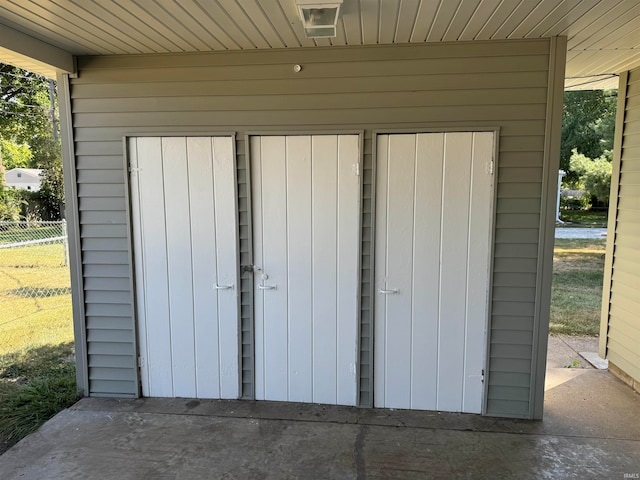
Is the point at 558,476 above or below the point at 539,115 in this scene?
below

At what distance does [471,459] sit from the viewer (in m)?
2.36

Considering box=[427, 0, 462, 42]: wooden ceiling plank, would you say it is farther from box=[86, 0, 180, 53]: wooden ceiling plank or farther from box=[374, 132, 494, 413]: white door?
box=[86, 0, 180, 53]: wooden ceiling plank

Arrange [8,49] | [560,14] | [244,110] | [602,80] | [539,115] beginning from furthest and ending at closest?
[602,80]
[244,110]
[539,115]
[8,49]
[560,14]

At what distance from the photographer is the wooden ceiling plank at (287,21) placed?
207 centimetres

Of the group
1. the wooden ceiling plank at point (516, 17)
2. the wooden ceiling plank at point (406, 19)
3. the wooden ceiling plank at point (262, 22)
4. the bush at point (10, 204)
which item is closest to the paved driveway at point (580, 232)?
the wooden ceiling plank at point (516, 17)

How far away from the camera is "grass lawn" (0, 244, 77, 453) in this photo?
288cm

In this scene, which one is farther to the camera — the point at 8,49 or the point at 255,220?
the point at 255,220

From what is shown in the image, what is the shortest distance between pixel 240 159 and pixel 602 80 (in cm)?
335

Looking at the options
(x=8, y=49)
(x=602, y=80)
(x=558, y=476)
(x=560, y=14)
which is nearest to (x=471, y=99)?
(x=560, y=14)

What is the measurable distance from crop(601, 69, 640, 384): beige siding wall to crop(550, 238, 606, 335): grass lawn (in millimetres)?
1083

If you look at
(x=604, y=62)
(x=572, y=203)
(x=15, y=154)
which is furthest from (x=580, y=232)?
(x=15, y=154)

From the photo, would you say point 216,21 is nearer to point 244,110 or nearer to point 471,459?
point 244,110

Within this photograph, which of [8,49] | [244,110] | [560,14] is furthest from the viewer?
[244,110]

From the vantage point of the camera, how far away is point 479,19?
2.27 m
